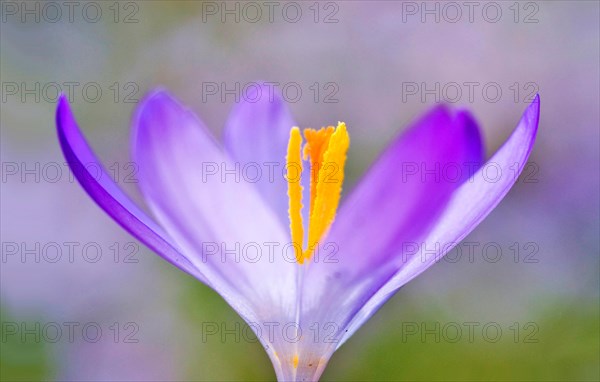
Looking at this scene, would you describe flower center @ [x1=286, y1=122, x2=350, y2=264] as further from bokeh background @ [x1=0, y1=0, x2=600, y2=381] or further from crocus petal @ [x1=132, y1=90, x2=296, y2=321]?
bokeh background @ [x1=0, y1=0, x2=600, y2=381]

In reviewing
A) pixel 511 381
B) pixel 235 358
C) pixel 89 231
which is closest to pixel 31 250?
pixel 89 231

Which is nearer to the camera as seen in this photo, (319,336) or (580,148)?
(319,336)

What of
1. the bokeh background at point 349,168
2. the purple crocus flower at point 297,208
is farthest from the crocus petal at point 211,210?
the bokeh background at point 349,168

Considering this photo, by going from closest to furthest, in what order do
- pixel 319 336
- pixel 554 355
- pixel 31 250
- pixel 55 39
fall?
1. pixel 319 336
2. pixel 554 355
3. pixel 31 250
4. pixel 55 39

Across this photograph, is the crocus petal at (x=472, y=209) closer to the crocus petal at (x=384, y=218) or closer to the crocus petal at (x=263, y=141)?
the crocus petal at (x=384, y=218)

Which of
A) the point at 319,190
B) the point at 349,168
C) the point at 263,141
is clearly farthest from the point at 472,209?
the point at 349,168


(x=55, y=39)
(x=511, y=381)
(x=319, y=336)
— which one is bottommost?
(x=511, y=381)

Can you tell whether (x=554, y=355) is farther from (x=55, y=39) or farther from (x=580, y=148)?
(x=55, y=39)

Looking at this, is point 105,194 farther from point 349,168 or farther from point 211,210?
point 349,168
